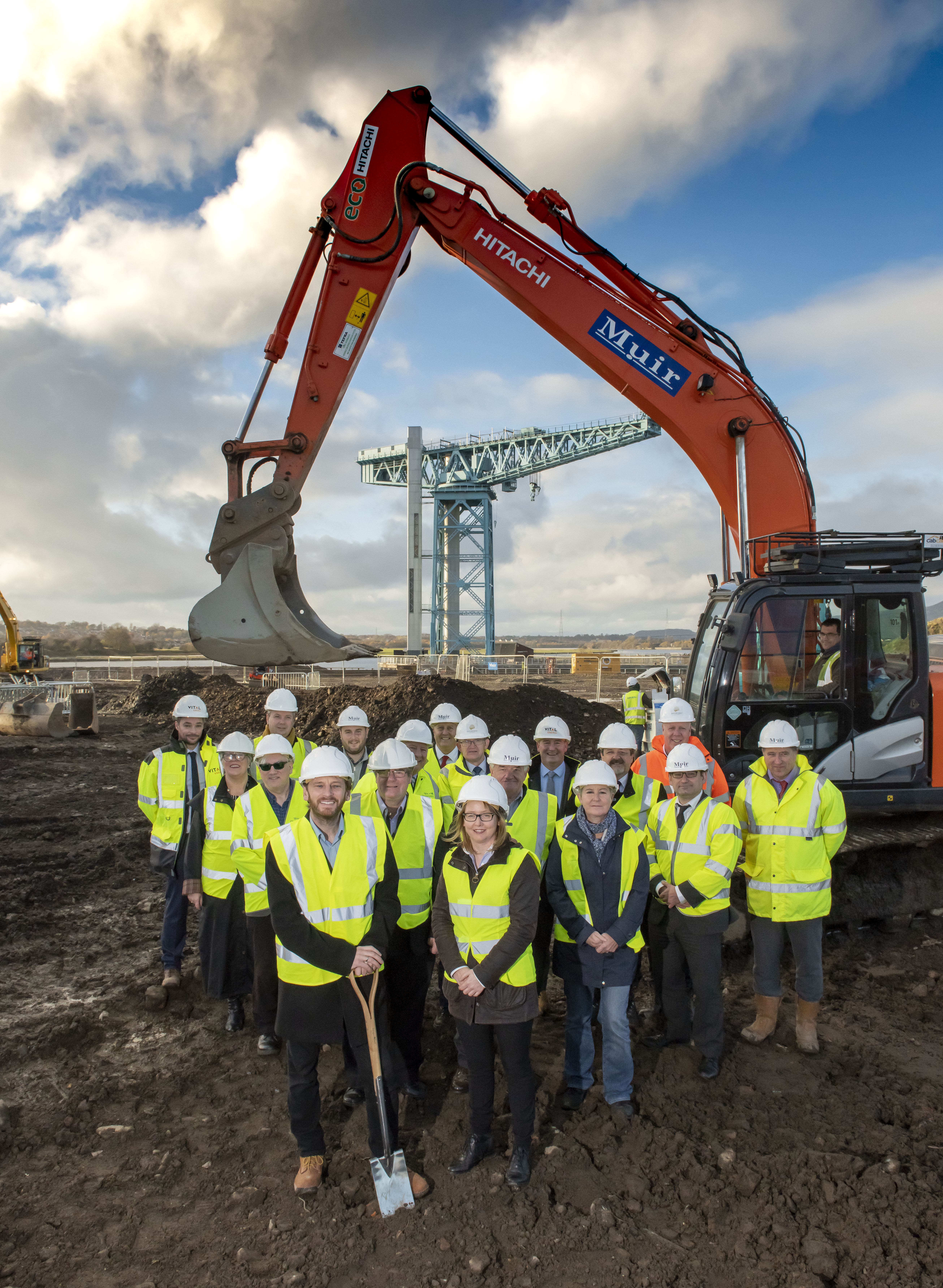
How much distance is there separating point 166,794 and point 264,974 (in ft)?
5.17

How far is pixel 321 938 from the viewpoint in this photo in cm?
361

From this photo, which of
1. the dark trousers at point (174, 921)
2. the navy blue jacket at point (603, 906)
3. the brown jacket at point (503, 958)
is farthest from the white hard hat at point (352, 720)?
the brown jacket at point (503, 958)

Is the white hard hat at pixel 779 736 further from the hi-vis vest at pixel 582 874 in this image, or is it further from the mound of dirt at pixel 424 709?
the mound of dirt at pixel 424 709

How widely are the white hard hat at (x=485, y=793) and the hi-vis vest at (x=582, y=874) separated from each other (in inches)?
26.8

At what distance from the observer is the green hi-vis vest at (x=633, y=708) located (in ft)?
→ 30.6

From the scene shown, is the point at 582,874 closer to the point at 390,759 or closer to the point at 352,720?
the point at 390,759

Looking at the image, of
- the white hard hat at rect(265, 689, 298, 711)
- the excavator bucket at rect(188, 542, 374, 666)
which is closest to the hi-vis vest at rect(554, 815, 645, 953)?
the white hard hat at rect(265, 689, 298, 711)

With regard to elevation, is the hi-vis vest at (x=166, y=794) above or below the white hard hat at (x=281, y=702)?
below

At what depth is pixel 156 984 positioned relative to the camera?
589cm

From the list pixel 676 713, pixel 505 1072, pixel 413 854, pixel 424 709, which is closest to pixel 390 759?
pixel 413 854

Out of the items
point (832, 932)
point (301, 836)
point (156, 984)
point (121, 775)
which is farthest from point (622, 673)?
point (301, 836)

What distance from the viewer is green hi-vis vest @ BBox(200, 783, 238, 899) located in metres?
5.12

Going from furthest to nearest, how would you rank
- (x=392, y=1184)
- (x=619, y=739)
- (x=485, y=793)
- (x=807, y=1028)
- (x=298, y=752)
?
1. (x=298, y=752)
2. (x=619, y=739)
3. (x=807, y=1028)
4. (x=485, y=793)
5. (x=392, y=1184)

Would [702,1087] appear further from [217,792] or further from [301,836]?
[217,792]
